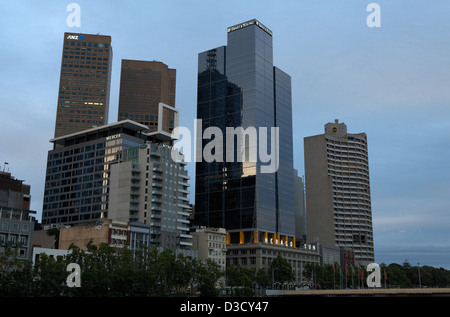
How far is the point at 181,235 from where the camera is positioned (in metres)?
193

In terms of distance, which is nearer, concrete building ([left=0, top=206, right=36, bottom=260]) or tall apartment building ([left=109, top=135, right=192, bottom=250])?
concrete building ([left=0, top=206, right=36, bottom=260])

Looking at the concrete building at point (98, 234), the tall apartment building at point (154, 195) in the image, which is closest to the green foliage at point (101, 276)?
the concrete building at point (98, 234)

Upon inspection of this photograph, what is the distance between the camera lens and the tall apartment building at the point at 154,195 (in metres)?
Result: 188

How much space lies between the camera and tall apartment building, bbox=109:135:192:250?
617 feet

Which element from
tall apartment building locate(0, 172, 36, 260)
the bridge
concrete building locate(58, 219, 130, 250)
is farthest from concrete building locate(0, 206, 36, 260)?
the bridge

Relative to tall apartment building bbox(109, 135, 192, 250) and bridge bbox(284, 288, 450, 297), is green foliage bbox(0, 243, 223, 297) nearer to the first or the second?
bridge bbox(284, 288, 450, 297)

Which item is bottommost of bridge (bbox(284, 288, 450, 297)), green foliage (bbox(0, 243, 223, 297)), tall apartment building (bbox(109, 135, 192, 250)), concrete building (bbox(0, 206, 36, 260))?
bridge (bbox(284, 288, 450, 297))

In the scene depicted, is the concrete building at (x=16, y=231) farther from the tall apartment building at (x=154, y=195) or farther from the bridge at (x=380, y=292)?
the bridge at (x=380, y=292)

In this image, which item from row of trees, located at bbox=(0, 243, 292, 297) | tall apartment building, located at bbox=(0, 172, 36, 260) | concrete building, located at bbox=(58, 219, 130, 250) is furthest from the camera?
concrete building, located at bbox=(58, 219, 130, 250)

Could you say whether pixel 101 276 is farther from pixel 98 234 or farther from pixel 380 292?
pixel 380 292

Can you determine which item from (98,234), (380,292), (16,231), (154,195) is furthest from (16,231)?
(380,292)
